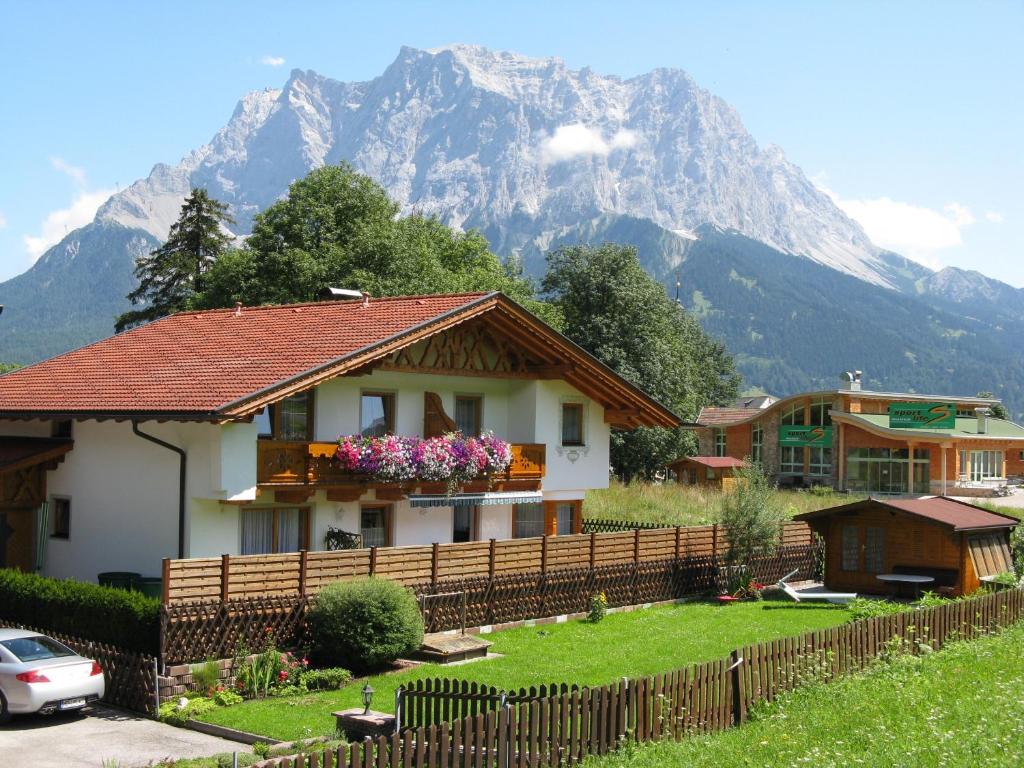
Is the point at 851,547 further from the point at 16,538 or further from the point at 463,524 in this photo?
the point at 16,538

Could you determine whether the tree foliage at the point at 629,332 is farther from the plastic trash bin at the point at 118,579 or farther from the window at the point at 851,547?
the plastic trash bin at the point at 118,579

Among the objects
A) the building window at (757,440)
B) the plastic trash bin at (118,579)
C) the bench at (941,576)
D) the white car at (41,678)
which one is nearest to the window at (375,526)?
the plastic trash bin at (118,579)

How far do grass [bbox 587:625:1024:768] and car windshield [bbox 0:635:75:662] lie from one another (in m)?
9.20

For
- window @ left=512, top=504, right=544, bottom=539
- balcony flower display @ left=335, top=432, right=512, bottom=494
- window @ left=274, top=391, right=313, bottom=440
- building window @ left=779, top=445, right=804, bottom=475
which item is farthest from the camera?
building window @ left=779, top=445, right=804, bottom=475

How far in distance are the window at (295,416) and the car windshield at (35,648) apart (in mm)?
7809

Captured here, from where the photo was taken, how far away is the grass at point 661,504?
139ft

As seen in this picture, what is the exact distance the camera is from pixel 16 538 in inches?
981

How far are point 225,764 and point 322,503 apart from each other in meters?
11.6

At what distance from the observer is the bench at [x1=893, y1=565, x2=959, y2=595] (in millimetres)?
28547

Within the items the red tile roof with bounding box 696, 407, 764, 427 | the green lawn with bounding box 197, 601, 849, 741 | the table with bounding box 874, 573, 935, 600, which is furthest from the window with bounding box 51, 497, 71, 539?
the red tile roof with bounding box 696, 407, 764, 427

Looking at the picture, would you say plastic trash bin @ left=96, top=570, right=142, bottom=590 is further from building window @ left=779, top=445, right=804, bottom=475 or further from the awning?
building window @ left=779, top=445, right=804, bottom=475

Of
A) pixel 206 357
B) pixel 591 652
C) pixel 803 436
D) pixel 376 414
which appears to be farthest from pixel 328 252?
pixel 803 436

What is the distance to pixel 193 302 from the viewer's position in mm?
55250

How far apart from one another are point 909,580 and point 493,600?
11.1 meters
